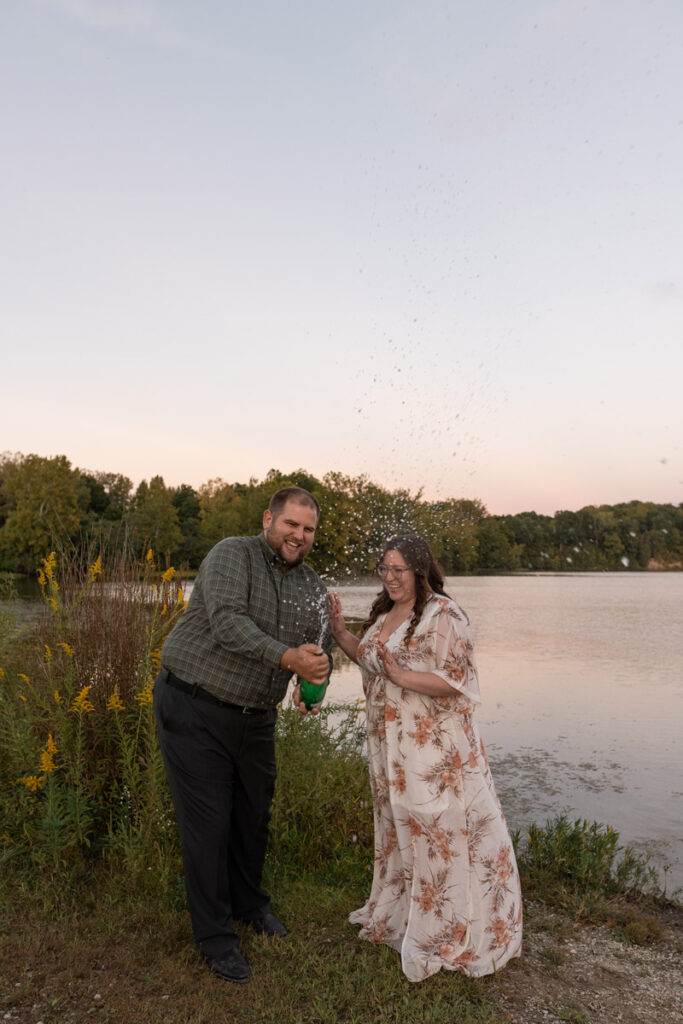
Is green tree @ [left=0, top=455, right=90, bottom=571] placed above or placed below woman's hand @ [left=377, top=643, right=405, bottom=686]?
above

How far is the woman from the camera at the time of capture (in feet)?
12.1

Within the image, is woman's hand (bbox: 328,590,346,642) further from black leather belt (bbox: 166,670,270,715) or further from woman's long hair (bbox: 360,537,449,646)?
black leather belt (bbox: 166,670,270,715)

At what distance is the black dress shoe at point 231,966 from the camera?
3.59 meters

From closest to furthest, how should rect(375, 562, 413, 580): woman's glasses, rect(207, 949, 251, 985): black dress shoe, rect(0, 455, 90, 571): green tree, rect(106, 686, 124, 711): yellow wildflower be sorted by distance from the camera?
1. rect(207, 949, 251, 985): black dress shoe
2. rect(375, 562, 413, 580): woman's glasses
3. rect(106, 686, 124, 711): yellow wildflower
4. rect(0, 455, 90, 571): green tree

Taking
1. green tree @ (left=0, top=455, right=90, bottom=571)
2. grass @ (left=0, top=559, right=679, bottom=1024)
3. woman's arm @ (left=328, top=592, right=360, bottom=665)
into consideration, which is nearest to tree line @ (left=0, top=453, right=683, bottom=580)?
green tree @ (left=0, top=455, right=90, bottom=571)

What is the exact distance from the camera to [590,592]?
171 feet

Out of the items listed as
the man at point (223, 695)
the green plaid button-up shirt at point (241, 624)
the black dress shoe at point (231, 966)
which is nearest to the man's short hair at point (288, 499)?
the man at point (223, 695)

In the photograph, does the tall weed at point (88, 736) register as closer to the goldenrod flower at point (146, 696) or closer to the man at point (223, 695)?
the goldenrod flower at point (146, 696)

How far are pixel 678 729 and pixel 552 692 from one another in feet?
10.7

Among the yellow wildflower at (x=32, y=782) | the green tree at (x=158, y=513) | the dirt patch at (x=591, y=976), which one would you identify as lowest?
the dirt patch at (x=591, y=976)

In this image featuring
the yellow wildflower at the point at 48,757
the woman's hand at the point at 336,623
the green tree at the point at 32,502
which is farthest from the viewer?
the green tree at the point at 32,502

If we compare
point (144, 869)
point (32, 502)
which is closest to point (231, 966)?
point (144, 869)

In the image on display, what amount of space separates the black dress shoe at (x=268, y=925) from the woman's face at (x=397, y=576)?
6.13 ft

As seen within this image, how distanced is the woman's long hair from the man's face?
44cm
